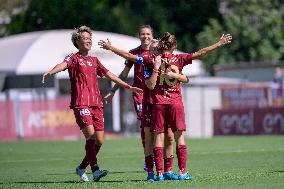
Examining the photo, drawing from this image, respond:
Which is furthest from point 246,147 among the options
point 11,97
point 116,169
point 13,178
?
point 11,97

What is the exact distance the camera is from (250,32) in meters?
57.6

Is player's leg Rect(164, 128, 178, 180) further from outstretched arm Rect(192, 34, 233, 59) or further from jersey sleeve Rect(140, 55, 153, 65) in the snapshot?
outstretched arm Rect(192, 34, 233, 59)

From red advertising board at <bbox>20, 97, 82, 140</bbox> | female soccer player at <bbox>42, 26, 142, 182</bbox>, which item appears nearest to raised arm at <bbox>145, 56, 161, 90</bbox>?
→ female soccer player at <bbox>42, 26, 142, 182</bbox>

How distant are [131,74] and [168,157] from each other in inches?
1035

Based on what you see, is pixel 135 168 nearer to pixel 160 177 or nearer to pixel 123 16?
pixel 160 177

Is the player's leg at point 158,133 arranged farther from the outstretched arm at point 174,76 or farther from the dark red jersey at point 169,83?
the outstretched arm at point 174,76

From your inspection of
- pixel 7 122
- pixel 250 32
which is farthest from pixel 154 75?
pixel 250 32

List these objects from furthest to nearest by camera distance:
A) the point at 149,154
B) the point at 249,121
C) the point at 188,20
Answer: the point at 188,20
the point at 249,121
the point at 149,154

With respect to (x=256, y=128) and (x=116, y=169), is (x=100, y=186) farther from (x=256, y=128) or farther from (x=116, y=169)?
(x=256, y=128)

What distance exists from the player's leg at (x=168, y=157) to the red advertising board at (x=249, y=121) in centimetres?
1907

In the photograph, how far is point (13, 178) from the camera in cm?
1599

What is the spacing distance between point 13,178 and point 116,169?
7.27 feet

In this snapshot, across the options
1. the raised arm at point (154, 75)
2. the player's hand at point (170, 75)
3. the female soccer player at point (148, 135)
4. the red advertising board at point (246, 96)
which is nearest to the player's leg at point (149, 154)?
the female soccer player at point (148, 135)

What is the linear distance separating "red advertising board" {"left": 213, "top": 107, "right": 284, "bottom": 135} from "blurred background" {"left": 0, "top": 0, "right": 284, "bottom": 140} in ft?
0.11
